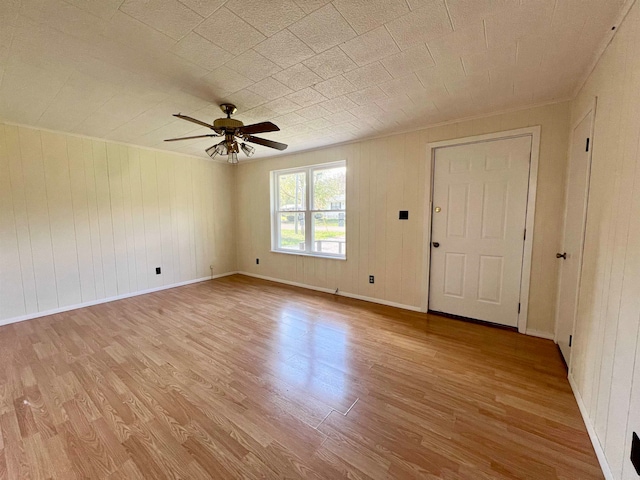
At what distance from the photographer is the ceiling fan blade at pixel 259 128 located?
2.24m

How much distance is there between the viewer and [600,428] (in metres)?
1.39

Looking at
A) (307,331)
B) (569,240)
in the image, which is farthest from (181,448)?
A: (569,240)

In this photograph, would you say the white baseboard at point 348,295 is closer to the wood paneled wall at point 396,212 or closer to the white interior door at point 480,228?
the wood paneled wall at point 396,212

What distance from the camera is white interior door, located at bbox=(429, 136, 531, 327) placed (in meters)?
2.78

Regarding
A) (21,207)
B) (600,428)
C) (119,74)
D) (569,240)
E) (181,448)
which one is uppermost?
(119,74)

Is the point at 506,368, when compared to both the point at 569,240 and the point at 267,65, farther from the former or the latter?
the point at 267,65

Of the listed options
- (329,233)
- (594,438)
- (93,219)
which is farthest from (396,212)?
(93,219)

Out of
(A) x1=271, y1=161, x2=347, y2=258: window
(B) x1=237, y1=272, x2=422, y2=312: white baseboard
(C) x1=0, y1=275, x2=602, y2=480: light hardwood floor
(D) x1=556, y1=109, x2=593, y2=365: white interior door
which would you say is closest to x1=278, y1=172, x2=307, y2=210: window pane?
(A) x1=271, y1=161, x2=347, y2=258: window

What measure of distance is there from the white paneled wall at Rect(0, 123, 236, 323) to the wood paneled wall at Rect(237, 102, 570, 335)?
142 centimetres

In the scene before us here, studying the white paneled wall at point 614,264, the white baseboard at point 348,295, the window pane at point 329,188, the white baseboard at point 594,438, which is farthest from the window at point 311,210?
the white baseboard at point 594,438

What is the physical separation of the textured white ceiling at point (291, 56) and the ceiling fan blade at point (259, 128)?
30cm

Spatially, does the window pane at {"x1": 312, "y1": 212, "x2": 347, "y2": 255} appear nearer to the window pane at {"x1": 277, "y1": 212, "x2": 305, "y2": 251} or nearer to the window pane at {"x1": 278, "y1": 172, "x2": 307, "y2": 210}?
the window pane at {"x1": 277, "y1": 212, "x2": 305, "y2": 251}

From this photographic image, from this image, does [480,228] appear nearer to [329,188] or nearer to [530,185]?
[530,185]

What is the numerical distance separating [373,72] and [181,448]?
2.79 meters
